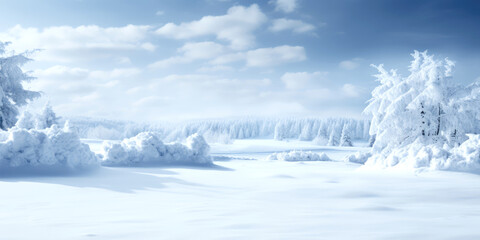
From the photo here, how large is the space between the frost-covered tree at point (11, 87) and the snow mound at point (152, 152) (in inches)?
387

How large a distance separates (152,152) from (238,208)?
301 inches

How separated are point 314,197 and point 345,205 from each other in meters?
0.88

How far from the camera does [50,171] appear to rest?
7.66m

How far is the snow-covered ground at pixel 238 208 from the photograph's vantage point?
3.02 meters

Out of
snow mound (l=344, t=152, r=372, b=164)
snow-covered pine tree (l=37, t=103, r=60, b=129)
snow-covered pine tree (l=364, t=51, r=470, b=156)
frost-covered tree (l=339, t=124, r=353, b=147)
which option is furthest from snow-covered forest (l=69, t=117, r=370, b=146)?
snow-covered pine tree (l=364, t=51, r=470, b=156)

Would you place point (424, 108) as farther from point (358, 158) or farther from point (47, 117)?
point (47, 117)

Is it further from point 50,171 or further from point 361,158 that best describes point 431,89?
point 361,158

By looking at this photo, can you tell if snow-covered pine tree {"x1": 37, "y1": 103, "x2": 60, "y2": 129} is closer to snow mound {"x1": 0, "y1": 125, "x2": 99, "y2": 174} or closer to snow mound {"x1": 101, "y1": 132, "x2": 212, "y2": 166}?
snow mound {"x1": 101, "y1": 132, "x2": 212, "y2": 166}

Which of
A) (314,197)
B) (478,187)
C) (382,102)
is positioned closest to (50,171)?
(314,197)

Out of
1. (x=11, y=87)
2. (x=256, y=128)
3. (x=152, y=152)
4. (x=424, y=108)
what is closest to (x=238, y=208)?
(x=152, y=152)

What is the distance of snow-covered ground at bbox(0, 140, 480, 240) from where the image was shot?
3018 millimetres

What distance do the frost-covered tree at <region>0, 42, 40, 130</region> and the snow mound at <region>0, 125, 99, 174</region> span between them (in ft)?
37.0

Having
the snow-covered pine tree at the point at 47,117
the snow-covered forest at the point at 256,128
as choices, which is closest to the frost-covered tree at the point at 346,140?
the snow-covered forest at the point at 256,128

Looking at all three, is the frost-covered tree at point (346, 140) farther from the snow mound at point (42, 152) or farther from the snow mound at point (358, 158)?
the snow mound at point (42, 152)
